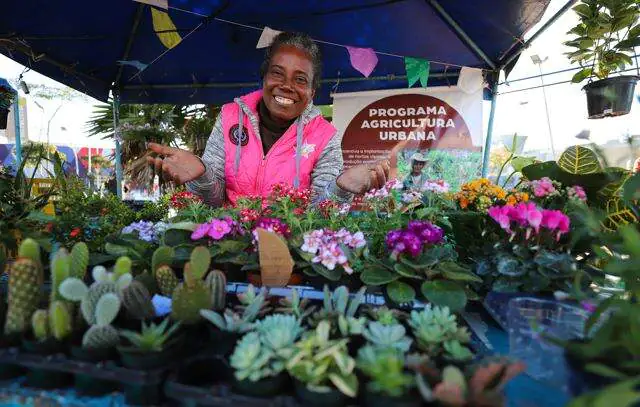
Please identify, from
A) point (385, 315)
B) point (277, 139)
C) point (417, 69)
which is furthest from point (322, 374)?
point (417, 69)

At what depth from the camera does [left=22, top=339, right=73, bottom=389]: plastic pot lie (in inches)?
29.6

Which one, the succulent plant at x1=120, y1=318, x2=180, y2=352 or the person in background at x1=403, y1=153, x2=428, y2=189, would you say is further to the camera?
the person in background at x1=403, y1=153, x2=428, y2=189

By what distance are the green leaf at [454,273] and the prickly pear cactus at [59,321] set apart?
3.00 ft

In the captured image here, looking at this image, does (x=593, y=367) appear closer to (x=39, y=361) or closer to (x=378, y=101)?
(x=39, y=361)

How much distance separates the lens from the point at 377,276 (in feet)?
3.50

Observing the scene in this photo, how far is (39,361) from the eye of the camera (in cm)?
74

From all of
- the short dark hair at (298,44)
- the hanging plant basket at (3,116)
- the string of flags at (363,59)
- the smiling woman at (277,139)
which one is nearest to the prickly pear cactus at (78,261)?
the smiling woman at (277,139)

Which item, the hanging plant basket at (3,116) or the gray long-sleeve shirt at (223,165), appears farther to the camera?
the hanging plant basket at (3,116)

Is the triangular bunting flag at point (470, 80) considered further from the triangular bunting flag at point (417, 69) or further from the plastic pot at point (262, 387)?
the plastic pot at point (262, 387)

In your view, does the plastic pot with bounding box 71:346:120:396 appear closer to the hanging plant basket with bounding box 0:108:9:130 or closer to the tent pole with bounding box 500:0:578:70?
the tent pole with bounding box 500:0:578:70

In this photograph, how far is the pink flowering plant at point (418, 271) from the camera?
3.26 feet

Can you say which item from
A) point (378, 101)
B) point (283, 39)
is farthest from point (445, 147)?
point (283, 39)

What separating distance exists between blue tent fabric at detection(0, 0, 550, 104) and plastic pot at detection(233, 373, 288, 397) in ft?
8.92

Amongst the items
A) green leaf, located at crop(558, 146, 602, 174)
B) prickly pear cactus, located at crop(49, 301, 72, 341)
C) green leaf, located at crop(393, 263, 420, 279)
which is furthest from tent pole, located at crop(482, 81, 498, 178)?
prickly pear cactus, located at crop(49, 301, 72, 341)
